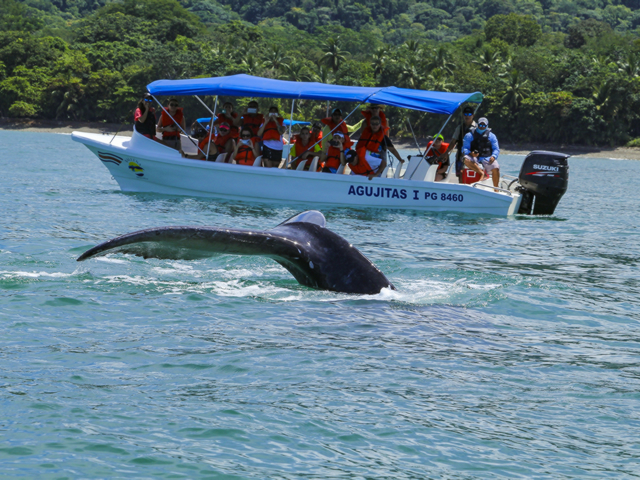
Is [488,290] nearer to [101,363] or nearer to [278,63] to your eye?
[101,363]

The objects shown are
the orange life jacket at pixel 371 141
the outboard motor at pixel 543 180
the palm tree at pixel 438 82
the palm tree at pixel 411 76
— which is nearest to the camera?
the outboard motor at pixel 543 180

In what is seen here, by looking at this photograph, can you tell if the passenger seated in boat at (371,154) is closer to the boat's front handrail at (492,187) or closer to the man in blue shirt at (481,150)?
the man in blue shirt at (481,150)

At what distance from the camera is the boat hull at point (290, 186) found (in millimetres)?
16797

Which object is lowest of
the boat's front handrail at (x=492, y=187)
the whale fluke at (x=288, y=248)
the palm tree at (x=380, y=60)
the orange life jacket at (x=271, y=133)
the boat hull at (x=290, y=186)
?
the whale fluke at (x=288, y=248)

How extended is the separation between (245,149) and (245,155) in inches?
5.3

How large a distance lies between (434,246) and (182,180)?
24.7 feet

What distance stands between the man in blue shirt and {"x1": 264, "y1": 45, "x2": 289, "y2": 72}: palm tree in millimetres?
66688

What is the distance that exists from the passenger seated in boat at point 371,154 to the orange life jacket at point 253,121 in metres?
2.43

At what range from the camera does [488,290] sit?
844 centimetres

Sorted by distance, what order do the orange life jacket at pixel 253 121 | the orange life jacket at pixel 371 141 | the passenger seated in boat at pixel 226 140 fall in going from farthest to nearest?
the orange life jacket at pixel 253 121 → the passenger seated in boat at pixel 226 140 → the orange life jacket at pixel 371 141

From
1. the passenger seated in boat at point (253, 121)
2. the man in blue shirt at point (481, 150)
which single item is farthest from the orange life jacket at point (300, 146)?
the man in blue shirt at point (481, 150)

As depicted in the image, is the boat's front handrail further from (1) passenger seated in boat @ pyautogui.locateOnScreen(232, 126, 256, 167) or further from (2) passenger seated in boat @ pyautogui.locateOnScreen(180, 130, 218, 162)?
(2) passenger seated in boat @ pyautogui.locateOnScreen(180, 130, 218, 162)

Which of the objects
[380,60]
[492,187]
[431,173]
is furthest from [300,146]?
[380,60]

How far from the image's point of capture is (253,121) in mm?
17938
